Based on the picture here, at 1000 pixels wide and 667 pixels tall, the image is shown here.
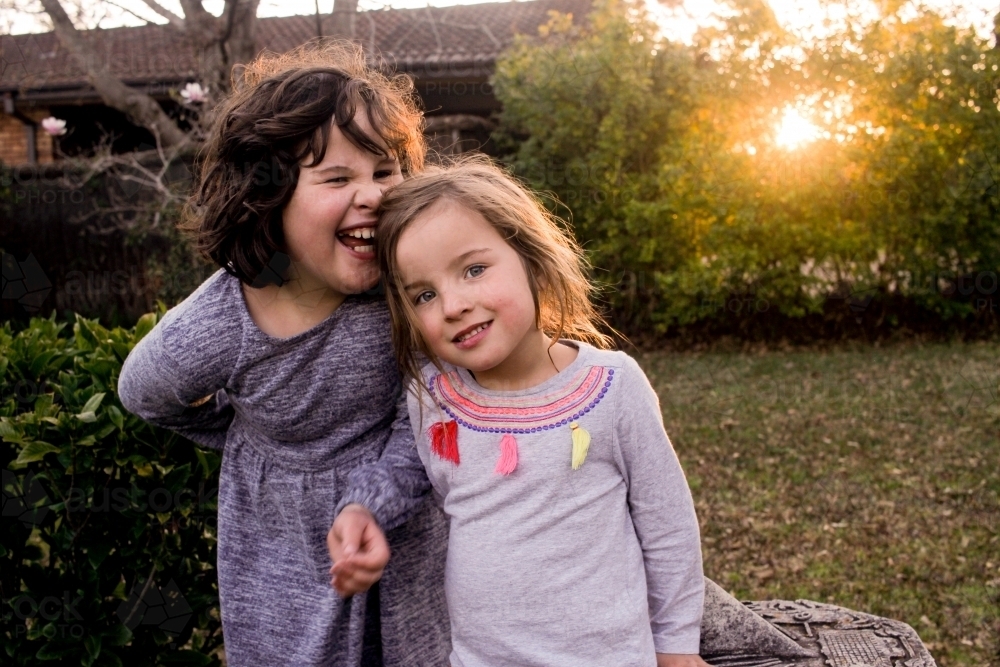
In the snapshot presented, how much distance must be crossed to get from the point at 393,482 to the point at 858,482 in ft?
14.0

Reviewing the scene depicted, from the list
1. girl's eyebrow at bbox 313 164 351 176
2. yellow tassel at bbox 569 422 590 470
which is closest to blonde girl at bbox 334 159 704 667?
yellow tassel at bbox 569 422 590 470

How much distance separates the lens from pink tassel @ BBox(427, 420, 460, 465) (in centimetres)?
169

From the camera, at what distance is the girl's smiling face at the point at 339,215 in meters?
1.74

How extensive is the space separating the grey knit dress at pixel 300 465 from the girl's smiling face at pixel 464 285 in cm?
25

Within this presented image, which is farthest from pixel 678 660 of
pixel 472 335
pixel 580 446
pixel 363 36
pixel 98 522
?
pixel 363 36

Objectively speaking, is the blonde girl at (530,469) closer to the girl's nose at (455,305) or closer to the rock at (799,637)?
the girl's nose at (455,305)

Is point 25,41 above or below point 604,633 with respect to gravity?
above

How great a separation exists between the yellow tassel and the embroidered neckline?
1.4 inches

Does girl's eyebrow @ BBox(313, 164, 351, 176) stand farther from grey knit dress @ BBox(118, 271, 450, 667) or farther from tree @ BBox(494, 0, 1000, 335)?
tree @ BBox(494, 0, 1000, 335)

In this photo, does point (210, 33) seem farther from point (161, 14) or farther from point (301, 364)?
point (301, 364)

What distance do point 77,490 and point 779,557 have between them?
3224 millimetres

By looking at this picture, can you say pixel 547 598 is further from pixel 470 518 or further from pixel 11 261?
pixel 11 261

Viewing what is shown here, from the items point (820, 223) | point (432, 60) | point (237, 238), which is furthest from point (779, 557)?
point (432, 60)

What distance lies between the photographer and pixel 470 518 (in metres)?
1.69
